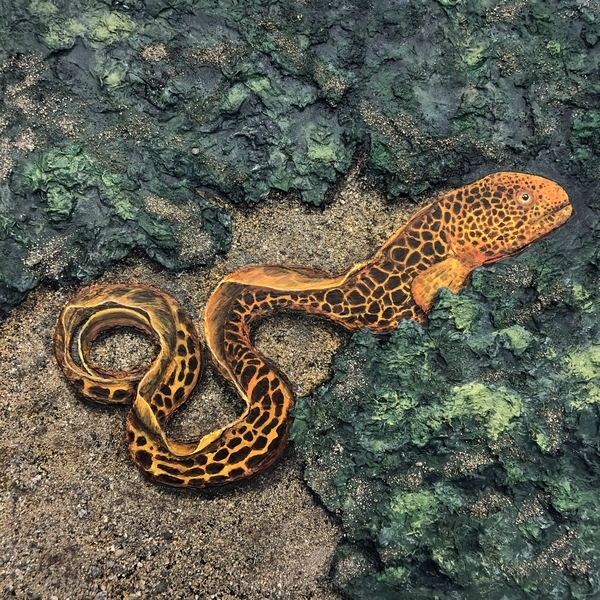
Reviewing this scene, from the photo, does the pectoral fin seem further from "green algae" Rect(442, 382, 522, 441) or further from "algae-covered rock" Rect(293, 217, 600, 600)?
"green algae" Rect(442, 382, 522, 441)

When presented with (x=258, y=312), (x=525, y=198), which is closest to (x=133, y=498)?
(x=258, y=312)

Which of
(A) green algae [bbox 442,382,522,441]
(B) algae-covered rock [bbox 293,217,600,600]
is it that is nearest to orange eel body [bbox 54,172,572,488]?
(B) algae-covered rock [bbox 293,217,600,600]

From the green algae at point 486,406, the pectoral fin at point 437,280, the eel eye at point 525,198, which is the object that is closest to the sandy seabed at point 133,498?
the pectoral fin at point 437,280

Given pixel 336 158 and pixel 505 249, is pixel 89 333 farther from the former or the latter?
pixel 505 249

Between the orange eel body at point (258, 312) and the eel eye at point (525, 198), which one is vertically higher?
the eel eye at point (525, 198)

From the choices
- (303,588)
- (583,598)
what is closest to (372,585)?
(303,588)

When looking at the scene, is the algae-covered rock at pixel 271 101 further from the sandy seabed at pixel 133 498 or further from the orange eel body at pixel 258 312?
the sandy seabed at pixel 133 498

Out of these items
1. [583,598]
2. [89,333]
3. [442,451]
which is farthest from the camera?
[89,333]
